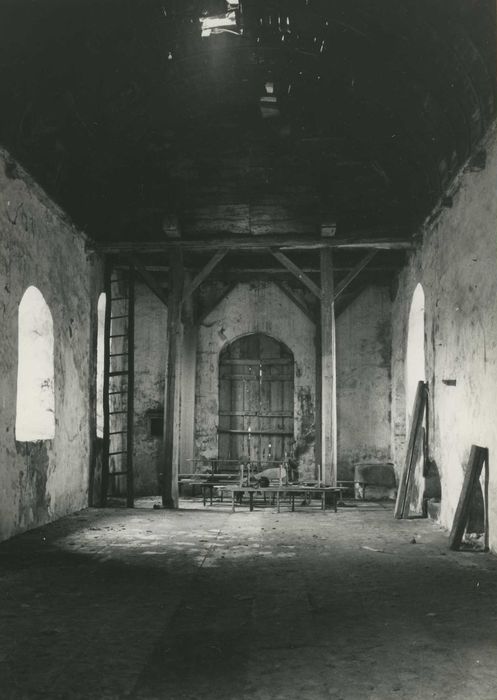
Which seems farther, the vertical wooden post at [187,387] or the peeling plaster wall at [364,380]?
the peeling plaster wall at [364,380]

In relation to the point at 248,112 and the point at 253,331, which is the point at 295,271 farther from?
the point at 253,331

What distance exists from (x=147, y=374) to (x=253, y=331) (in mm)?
2644

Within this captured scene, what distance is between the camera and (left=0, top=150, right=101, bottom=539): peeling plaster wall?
329 inches

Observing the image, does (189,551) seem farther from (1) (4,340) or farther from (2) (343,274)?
(2) (343,274)

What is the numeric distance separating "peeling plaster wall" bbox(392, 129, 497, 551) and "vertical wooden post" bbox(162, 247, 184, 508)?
14.4ft

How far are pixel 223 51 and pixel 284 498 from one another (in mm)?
8398

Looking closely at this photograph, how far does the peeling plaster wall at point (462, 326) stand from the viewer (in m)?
7.74

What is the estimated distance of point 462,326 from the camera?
→ 8.91 m

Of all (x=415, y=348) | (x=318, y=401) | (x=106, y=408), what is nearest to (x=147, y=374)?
(x=106, y=408)

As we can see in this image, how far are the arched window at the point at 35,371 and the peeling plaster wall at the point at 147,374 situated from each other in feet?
17.1

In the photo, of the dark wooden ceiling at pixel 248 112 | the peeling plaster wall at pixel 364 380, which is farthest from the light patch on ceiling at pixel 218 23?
the peeling plaster wall at pixel 364 380

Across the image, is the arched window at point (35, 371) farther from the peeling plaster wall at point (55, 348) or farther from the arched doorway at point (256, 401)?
the arched doorway at point (256, 401)

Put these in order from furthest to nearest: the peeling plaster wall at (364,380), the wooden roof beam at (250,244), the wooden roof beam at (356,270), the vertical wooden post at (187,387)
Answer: the peeling plaster wall at (364,380) < the vertical wooden post at (187,387) < the wooden roof beam at (356,270) < the wooden roof beam at (250,244)

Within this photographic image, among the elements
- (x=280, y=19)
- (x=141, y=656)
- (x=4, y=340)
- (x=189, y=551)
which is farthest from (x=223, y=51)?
(x=141, y=656)
